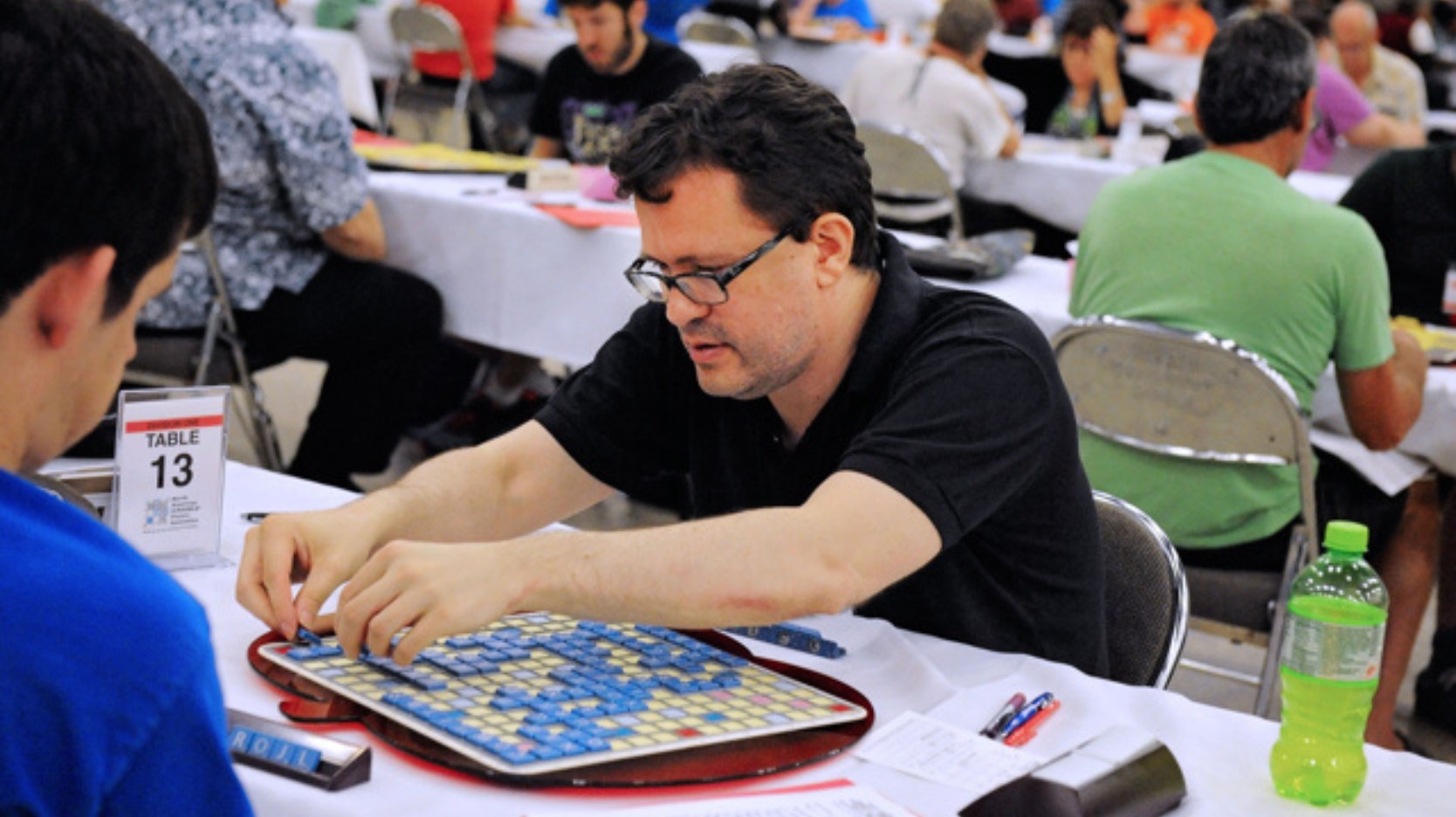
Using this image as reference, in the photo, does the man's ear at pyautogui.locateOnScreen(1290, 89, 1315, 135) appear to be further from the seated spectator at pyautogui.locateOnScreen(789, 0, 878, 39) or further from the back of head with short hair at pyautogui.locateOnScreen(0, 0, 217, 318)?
the seated spectator at pyautogui.locateOnScreen(789, 0, 878, 39)

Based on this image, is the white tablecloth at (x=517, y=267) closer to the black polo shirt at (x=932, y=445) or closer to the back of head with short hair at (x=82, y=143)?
the black polo shirt at (x=932, y=445)

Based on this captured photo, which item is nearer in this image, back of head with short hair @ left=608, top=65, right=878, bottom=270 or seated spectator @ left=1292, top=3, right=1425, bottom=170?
back of head with short hair @ left=608, top=65, right=878, bottom=270

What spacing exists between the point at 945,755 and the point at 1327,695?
11.5 inches

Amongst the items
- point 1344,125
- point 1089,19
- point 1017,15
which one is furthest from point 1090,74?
point 1017,15

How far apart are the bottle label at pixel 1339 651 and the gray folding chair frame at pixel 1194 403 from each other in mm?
1316

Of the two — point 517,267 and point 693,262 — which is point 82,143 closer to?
point 693,262

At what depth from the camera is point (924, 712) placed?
1.49 meters

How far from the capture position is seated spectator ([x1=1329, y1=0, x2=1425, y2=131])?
22.9 ft

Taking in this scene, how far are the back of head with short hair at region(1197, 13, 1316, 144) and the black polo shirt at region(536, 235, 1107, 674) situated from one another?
129cm

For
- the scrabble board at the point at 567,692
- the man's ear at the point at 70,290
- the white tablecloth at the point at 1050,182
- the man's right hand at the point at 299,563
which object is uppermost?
the man's ear at the point at 70,290

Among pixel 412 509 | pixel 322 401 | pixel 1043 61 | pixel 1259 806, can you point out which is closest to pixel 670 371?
pixel 412 509

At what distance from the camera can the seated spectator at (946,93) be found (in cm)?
552

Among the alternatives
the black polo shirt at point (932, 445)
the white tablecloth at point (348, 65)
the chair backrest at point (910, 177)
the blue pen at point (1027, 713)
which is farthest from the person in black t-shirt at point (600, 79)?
the blue pen at point (1027, 713)

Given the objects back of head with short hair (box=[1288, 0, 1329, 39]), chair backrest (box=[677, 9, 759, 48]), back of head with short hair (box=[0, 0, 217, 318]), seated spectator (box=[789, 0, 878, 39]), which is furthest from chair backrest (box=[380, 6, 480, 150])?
back of head with short hair (box=[0, 0, 217, 318])
